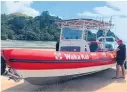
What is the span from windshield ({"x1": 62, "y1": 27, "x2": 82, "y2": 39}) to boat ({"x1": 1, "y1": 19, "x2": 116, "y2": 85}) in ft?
0.40

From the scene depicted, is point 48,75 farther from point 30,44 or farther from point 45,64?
point 30,44

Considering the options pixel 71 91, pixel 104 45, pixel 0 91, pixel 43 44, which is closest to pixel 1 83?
pixel 0 91

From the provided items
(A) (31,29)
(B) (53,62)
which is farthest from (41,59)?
(A) (31,29)

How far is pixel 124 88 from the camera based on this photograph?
22.8 feet

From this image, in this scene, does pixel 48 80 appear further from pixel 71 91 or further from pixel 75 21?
pixel 75 21

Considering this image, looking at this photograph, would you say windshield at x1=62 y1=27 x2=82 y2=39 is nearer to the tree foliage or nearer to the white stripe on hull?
the white stripe on hull

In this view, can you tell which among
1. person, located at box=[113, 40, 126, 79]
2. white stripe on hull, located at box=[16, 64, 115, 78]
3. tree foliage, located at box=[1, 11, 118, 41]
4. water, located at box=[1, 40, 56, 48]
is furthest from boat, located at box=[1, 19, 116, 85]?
water, located at box=[1, 40, 56, 48]

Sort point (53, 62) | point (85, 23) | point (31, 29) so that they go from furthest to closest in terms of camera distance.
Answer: point (31, 29), point (85, 23), point (53, 62)

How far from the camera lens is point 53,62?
6.20 metres

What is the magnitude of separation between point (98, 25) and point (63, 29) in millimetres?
1216

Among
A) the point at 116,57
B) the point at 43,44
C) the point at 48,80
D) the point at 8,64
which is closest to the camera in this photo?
the point at 8,64

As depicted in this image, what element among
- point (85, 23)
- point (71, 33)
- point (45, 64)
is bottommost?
point (45, 64)

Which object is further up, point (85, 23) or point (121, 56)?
point (85, 23)

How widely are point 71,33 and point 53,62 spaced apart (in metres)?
2.83
